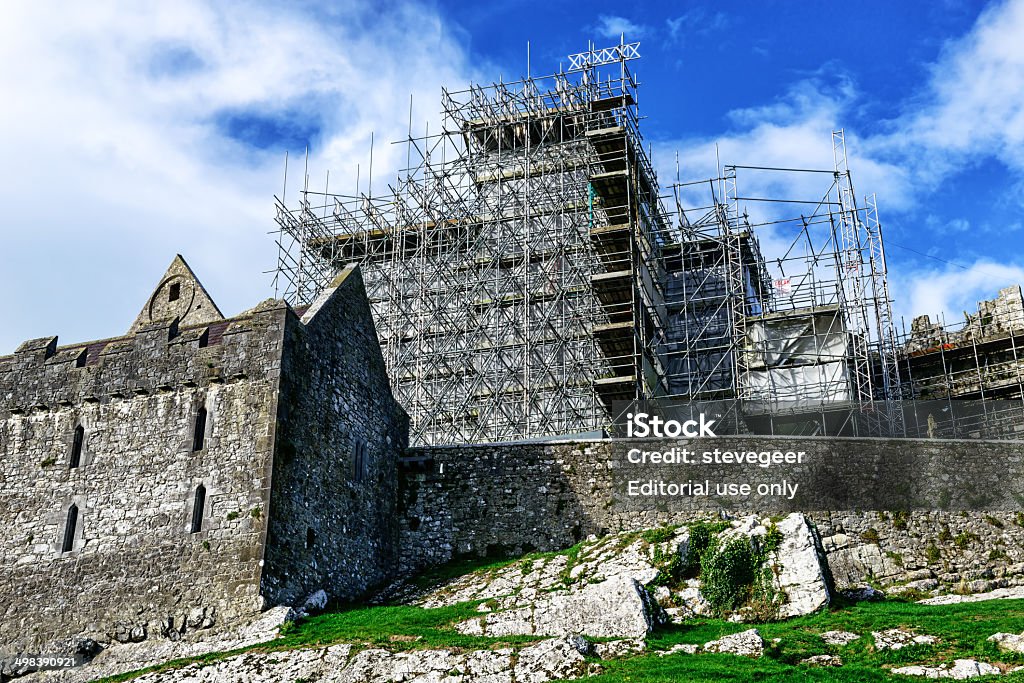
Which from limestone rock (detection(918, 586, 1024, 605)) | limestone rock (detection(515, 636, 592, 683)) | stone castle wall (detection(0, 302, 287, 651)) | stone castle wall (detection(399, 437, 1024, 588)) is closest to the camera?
limestone rock (detection(515, 636, 592, 683))

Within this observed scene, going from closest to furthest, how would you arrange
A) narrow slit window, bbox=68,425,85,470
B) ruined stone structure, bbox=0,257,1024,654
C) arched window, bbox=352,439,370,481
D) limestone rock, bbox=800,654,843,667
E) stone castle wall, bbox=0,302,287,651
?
1. limestone rock, bbox=800,654,843,667
2. stone castle wall, bbox=0,302,287,651
3. ruined stone structure, bbox=0,257,1024,654
4. narrow slit window, bbox=68,425,85,470
5. arched window, bbox=352,439,370,481

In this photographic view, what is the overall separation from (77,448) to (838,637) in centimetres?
1708

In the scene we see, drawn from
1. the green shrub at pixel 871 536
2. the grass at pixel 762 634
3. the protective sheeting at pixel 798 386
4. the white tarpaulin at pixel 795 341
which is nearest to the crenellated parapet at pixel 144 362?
the grass at pixel 762 634

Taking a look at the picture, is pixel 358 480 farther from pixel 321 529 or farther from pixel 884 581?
pixel 884 581

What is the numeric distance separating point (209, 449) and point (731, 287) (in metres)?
20.9

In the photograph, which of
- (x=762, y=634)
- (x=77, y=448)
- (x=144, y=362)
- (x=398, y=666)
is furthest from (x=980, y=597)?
(x=77, y=448)

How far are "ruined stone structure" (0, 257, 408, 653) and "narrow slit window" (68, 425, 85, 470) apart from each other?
0.10 feet

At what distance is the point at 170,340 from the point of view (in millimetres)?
24797

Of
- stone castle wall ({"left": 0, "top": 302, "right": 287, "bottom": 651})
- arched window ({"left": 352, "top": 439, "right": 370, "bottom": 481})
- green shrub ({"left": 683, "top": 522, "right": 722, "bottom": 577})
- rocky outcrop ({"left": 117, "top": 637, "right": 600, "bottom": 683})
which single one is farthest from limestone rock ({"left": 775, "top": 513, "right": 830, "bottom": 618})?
stone castle wall ({"left": 0, "top": 302, "right": 287, "bottom": 651})

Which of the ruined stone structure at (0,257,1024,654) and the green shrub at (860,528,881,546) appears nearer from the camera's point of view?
the ruined stone structure at (0,257,1024,654)

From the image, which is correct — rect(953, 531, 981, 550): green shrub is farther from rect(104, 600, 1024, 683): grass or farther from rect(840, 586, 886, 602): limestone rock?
rect(104, 600, 1024, 683): grass

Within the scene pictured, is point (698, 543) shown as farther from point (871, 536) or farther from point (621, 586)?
point (871, 536)

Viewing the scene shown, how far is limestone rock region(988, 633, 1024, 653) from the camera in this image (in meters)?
16.7

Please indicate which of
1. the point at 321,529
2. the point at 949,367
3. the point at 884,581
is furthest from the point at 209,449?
the point at 949,367
